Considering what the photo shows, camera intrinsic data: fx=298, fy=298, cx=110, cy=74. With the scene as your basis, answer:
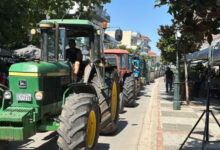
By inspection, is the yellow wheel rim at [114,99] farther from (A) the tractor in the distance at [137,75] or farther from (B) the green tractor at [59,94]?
(A) the tractor in the distance at [137,75]

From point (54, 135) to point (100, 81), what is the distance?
1.90m

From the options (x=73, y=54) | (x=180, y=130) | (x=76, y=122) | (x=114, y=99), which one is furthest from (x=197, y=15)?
(x=180, y=130)

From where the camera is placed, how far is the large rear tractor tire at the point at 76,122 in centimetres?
451

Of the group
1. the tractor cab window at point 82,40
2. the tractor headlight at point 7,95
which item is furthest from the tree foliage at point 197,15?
the tractor headlight at point 7,95

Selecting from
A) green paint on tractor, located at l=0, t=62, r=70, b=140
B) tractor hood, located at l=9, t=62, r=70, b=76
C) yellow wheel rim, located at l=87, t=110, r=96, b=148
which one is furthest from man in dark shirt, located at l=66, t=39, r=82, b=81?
yellow wheel rim, located at l=87, t=110, r=96, b=148

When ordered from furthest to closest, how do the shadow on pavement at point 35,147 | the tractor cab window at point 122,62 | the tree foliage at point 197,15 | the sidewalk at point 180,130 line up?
1. the tractor cab window at point 122,62
2. the sidewalk at point 180,130
3. the shadow on pavement at point 35,147
4. the tree foliage at point 197,15

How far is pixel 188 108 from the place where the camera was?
12539 mm

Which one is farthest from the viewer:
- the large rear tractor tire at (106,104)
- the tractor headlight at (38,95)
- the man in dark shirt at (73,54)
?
the large rear tractor tire at (106,104)

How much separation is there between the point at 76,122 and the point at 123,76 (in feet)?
28.8

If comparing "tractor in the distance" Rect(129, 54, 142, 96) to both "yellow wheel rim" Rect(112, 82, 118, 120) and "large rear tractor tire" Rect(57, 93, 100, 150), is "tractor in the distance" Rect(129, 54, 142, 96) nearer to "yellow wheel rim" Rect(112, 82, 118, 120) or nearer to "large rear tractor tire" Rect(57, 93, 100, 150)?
"yellow wheel rim" Rect(112, 82, 118, 120)

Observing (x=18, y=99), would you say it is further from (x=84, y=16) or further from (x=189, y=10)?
(x=84, y=16)

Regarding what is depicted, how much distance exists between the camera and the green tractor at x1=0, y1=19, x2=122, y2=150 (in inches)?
179

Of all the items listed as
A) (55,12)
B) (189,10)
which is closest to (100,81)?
(189,10)

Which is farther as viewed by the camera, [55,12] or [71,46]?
[55,12]
